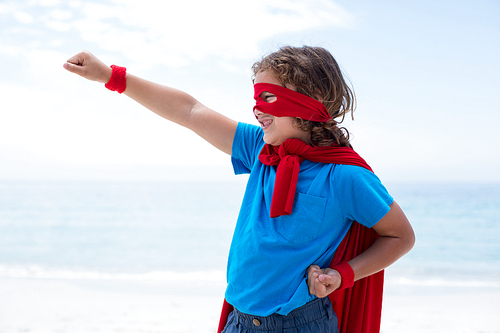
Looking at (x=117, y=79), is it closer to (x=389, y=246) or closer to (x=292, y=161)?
(x=292, y=161)

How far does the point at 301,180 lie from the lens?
1.16m

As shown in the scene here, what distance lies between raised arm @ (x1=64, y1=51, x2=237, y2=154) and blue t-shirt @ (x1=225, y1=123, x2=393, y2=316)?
33 cm

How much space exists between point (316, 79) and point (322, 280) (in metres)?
0.56

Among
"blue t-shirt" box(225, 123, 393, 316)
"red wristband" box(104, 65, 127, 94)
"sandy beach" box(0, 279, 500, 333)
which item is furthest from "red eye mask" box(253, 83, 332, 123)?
"sandy beach" box(0, 279, 500, 333)

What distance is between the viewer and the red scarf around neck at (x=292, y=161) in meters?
1.10

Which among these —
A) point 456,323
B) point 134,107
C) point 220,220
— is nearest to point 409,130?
point 220,220

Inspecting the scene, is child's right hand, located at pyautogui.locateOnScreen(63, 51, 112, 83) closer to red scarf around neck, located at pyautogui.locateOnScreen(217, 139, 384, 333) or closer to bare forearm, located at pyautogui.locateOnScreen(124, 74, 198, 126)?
bare forearm, located at pyautogui.locateOnScreen(124, 74, 198, 126)

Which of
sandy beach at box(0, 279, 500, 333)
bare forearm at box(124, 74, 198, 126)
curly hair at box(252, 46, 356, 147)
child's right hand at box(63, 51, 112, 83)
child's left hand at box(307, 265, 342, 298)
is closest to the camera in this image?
child's left hand at box(307, 265, 342, 298)

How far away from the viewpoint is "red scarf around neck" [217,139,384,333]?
1113 millimetres

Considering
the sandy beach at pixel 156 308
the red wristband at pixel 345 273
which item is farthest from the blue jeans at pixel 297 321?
the sandy beach at pixel 156 308

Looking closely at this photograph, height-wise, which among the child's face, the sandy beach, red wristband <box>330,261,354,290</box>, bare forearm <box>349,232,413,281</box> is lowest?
the sandy beach

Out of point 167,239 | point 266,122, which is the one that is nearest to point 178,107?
Result: point 266,122

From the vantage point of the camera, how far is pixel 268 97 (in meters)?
1.19

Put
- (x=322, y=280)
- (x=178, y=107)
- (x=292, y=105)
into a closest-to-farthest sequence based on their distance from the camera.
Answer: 1. (x=322, y=280)
2. (x=292, y=105)
3. (x=178, y=107)
